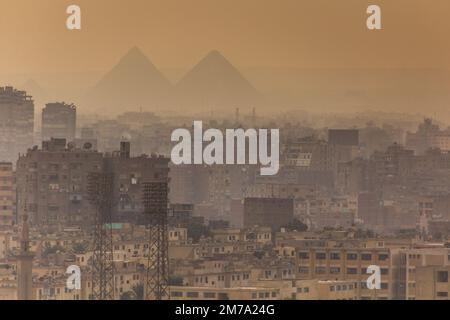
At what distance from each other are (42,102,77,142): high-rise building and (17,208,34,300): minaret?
120cm

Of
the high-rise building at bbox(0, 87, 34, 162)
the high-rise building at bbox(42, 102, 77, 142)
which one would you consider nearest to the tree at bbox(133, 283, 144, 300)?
the high-rise building at bbox(42, 102, 77, 142)

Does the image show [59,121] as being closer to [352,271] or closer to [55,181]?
[55,181]

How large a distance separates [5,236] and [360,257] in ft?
12.3

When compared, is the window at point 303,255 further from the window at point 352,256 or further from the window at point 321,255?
the window at point 352,256

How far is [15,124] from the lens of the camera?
17.9 m

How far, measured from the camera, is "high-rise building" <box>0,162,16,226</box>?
56.4ft

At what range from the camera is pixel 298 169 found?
18.7 metres

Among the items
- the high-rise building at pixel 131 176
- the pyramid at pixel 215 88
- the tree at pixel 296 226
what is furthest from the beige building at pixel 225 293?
the tree at pixel 296 226

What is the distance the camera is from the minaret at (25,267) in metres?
12.6

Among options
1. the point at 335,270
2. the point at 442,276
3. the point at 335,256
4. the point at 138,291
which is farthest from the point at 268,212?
the point at 138,291

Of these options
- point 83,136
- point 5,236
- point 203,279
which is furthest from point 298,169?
point 203,279

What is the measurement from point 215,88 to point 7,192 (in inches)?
116
